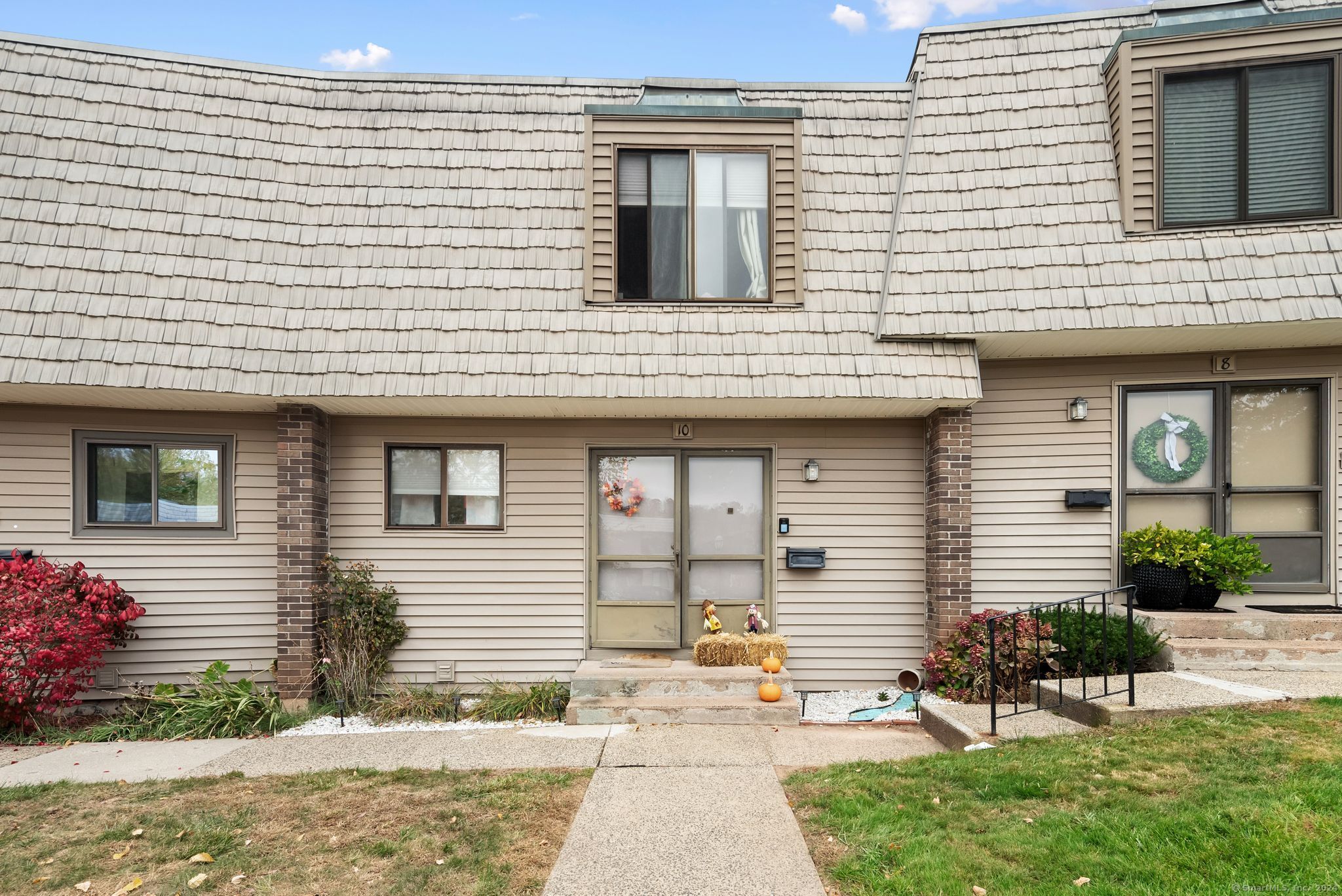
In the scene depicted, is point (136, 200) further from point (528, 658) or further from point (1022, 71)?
point (1022, 71)

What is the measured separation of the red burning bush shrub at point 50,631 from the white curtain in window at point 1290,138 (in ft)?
35.2

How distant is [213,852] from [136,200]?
563cm

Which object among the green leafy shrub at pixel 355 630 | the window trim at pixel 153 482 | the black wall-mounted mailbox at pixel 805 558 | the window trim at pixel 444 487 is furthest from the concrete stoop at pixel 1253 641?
the window trim at pixel 153 482

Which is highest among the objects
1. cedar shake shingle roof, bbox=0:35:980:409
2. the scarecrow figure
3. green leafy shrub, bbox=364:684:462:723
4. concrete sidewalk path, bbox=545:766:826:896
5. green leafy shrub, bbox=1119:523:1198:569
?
cedar shake shingle roof, bbox=0:35:980:409

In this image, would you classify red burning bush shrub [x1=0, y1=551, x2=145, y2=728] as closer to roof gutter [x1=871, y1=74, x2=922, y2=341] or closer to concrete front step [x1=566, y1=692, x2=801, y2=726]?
concrete front step [x1=566, y1=692, x2=801, y2=726]

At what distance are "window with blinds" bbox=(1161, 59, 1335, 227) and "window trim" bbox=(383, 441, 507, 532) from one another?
6567mm

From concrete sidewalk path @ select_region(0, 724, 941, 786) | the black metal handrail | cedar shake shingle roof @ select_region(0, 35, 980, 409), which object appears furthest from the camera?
cedar shake shingle roof @ select_region(0, 35, 980, 409)

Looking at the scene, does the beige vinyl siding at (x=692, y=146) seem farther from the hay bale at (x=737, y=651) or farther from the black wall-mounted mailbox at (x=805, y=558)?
the hay bale at (x=737, y=651)

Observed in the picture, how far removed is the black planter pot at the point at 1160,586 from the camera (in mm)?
6086

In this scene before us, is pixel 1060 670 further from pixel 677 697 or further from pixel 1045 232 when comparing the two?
pixel 1045 232

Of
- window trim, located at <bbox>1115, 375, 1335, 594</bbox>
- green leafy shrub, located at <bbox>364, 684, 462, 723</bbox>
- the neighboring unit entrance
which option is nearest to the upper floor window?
the neighboring unit entrance

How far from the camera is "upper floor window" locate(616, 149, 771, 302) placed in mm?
6684

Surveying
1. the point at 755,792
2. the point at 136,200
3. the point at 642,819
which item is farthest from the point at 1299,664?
the point at 136,200

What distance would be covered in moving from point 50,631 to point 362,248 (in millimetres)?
4055
